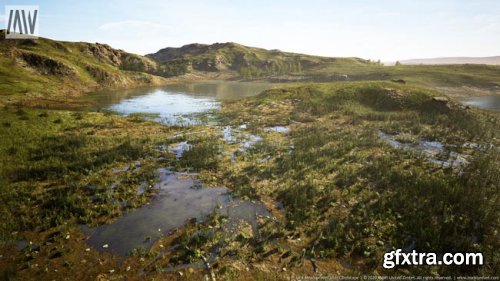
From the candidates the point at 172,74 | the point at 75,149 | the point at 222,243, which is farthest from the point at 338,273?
the point at 172,74

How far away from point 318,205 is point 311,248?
466 cm

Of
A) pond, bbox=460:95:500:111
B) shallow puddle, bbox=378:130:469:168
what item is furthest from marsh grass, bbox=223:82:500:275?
pond, bbox=460:95:500:111

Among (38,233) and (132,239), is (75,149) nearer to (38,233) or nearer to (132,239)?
(38,233)

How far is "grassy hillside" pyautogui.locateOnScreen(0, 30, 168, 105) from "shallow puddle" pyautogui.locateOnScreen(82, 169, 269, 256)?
156 ft

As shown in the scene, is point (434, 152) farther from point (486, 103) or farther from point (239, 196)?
point (486, 103)

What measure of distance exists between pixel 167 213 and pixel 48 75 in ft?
304

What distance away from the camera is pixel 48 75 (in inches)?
3383

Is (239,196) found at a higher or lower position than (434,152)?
lower

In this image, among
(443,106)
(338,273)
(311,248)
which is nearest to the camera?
(338,273)

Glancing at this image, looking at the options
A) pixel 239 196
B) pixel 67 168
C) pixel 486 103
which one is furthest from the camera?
pixel 486 103

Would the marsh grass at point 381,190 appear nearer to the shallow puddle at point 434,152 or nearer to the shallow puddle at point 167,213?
the shallow puddle at point 434,152

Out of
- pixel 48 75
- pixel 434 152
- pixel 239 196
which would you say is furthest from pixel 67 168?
pixel 48 75

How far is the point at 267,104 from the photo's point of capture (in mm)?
55938

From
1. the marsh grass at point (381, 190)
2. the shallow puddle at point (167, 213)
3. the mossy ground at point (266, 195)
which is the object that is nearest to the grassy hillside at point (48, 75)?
the mossy ground at point (266, 195)
